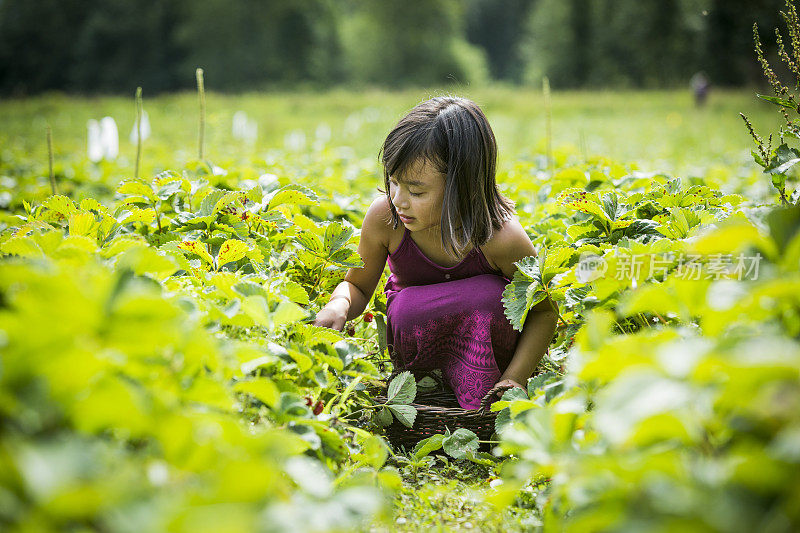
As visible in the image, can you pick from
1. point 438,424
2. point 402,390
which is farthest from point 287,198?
point 438,424

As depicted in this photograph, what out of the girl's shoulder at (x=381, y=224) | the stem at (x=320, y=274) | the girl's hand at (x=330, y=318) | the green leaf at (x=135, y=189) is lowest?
the girl's hand at (x=330, y=318)

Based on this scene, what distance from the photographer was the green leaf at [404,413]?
1.63m

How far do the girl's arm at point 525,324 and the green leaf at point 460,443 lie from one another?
0.65ft

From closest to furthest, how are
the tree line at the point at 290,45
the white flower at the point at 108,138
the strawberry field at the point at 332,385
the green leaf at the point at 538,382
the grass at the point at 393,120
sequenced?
the strawberry field at the point at 332,385, the green leaf at the point at 538,382, the white flower at the point at 108,138, the grass at the point at 393,120, the tree line at the point at 290,45

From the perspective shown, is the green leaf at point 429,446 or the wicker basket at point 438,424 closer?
the green leaf at point 429,446

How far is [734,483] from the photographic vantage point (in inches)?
24.2

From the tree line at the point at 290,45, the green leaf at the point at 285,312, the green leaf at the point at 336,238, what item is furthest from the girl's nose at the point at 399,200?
the tree line at the point at 290,45

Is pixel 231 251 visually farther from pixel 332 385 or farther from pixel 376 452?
pixel 376 452

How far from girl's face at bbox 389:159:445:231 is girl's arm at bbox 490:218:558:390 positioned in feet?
0.73

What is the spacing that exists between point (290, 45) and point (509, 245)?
107 ft

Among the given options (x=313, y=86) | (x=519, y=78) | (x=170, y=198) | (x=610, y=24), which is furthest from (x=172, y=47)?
(x=170, y=198)

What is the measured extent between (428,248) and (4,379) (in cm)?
151

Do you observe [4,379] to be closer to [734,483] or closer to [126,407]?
[126,407]

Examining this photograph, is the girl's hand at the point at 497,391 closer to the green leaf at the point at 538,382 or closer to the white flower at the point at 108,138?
the green leaf at the point at 538,382
